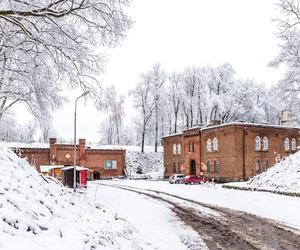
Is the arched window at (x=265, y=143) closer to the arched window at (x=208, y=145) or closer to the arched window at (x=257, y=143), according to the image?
the arched window at (x=257, y=143)

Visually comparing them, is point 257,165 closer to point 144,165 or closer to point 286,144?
point 286,144

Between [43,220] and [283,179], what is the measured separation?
24025 millimetres

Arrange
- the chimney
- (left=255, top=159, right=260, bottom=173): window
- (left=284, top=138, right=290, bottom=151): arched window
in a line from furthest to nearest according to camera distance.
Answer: the chimney, (left=284, top=138, right=290, bottom=151): arched window, (left=255, top=159, right=260, bottom=173): window

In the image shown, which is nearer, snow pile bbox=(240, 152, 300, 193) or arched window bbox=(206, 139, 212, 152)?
snow pile bbox=(240, 152, 300, 193)

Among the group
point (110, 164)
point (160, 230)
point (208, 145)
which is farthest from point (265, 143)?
point (160, 230)

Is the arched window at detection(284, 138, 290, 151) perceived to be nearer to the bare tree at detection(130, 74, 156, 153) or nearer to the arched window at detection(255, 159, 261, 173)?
the arched window at detection(255, 159, 261, 173)

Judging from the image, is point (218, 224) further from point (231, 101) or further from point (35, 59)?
point (231, 101)

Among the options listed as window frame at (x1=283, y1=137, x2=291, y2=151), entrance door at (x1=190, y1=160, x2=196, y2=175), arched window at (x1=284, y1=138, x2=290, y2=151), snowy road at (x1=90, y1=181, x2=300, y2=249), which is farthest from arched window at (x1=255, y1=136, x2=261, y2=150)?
snowy road at (x1=90, y1=181, x2=300, y2=249)

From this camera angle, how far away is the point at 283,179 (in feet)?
93.6

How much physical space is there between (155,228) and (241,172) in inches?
1378

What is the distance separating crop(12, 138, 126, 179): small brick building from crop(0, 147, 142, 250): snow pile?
4967 centimetres

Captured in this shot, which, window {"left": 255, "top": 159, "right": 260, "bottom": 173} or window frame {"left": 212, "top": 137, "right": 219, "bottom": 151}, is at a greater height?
window frame {"left": 212, "top": 137, "right": 219, "bottom": 151}

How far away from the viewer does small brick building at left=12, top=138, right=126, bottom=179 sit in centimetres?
5972

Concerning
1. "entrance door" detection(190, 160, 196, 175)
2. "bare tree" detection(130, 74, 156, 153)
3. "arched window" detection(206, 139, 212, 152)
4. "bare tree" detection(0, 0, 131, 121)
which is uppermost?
"bare tree" detection(130, 74, 156, 153)
